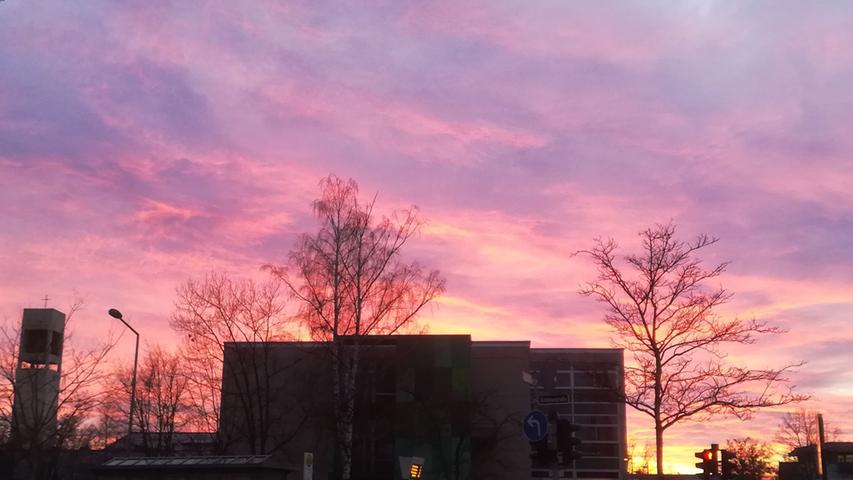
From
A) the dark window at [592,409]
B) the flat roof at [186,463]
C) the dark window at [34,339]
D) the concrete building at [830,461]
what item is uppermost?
the dark window at [34,339]

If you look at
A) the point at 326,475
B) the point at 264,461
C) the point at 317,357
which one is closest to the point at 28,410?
the point at 264,461

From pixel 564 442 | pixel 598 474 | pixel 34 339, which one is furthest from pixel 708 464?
pixel 598 474

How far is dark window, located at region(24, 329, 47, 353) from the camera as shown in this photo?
77463mm

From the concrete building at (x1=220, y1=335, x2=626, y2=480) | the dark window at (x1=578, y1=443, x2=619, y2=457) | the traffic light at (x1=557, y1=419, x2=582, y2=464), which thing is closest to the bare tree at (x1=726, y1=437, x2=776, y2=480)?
the dark window at (x1=578, y1=443, x2=619, y2=457)

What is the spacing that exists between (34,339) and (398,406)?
38.3m

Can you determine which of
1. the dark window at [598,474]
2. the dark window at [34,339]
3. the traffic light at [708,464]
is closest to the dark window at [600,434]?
the dark window at [598,474]

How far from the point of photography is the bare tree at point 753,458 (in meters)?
118

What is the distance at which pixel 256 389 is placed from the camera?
199ft

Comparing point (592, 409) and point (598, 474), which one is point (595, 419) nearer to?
point (592, 409)

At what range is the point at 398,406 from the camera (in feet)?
201

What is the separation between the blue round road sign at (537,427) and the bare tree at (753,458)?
101 meters

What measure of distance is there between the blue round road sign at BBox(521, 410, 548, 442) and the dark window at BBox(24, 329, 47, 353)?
67.8m

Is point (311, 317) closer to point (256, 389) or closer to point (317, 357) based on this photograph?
point (317, 357)

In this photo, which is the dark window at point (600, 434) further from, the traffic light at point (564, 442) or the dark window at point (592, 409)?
the traffic light at point (564, 442)
